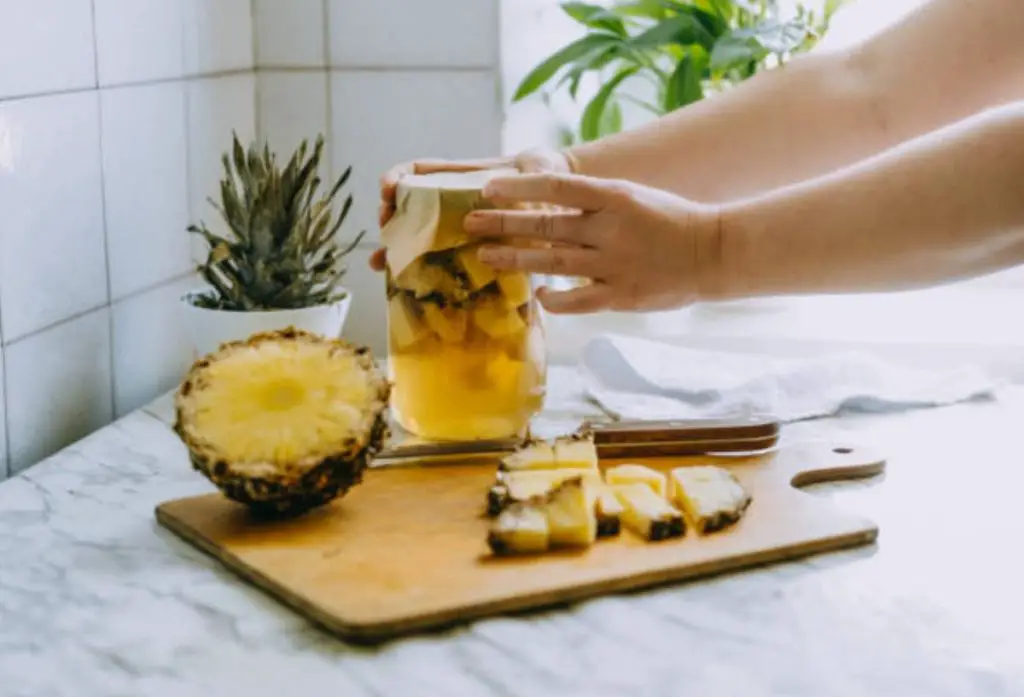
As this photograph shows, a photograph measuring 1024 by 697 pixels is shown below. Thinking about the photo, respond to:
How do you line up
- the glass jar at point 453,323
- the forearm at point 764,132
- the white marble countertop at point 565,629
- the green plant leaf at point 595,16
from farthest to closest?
the green plant leaf at point 595,16
the forearm at point 764,132
the glass jar at point 453,323
the white marble countertop at point 565,629

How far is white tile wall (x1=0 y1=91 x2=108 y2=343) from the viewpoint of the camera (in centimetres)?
93

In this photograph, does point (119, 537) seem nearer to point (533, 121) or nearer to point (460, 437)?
point (460, 437)

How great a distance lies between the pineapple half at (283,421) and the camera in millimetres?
785

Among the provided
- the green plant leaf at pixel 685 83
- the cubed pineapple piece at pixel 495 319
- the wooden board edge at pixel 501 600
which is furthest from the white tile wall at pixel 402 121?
the wooden board edge at pixel 501 600

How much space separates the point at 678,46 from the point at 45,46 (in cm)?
76

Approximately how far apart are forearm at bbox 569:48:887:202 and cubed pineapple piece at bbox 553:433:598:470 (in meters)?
0.33

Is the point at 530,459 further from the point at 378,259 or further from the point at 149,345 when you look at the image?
the point at 149,345

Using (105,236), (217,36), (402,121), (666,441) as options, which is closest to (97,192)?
(105,236)

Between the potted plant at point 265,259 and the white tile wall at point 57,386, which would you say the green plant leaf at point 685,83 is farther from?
the white tile wall at point 57,386

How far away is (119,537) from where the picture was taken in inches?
32.0

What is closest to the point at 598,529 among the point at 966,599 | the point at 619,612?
the point at 619,612

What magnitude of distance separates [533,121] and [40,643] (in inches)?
37.8

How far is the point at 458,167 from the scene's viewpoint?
3.45 ft

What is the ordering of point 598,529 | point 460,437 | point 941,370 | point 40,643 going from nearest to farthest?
point 40,643, point 598,529, point 460,437, point 941,370
